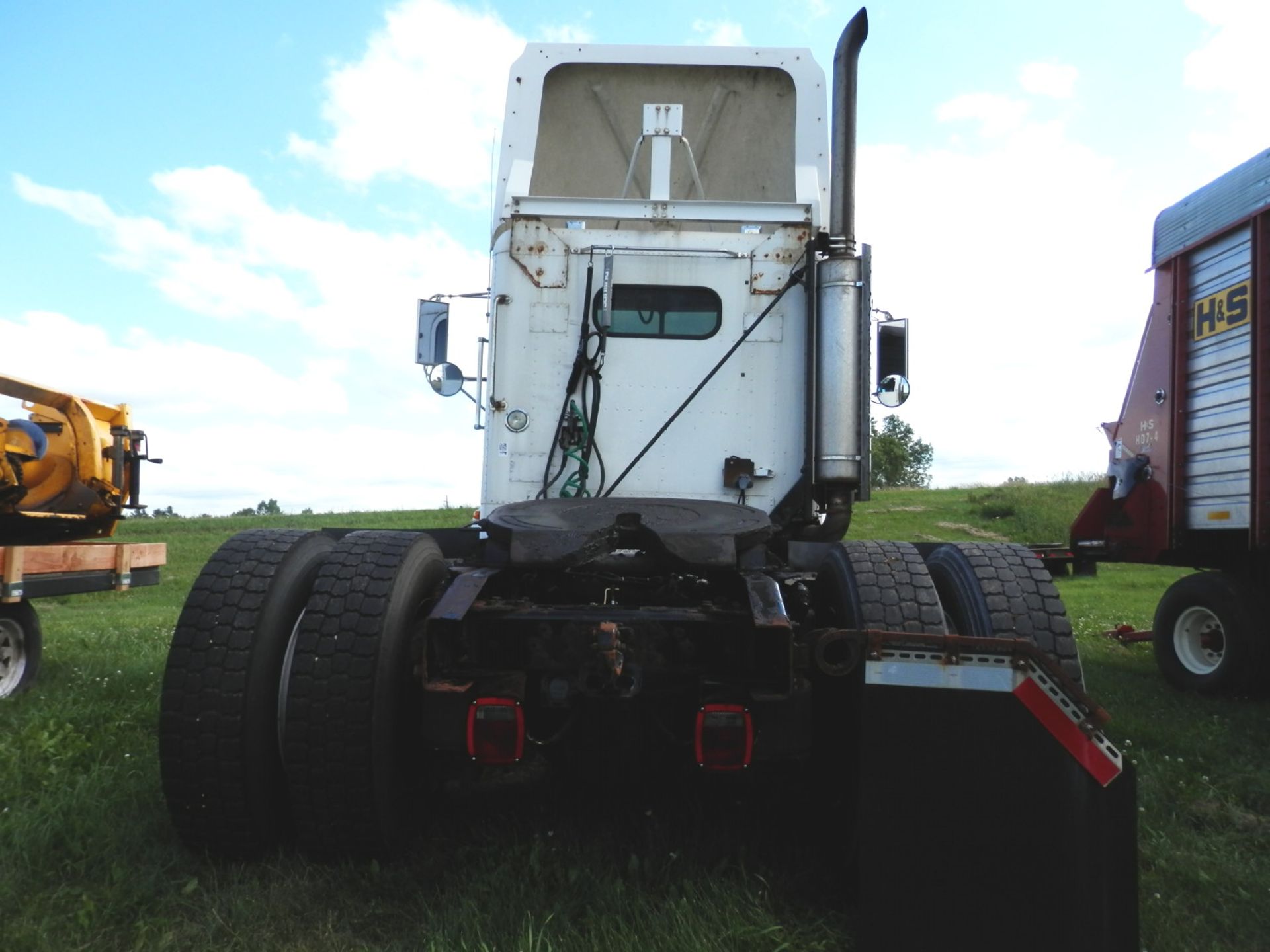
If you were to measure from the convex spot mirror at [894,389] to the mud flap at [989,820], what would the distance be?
9.21 feet

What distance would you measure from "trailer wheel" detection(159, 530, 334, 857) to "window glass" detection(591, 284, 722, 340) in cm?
220

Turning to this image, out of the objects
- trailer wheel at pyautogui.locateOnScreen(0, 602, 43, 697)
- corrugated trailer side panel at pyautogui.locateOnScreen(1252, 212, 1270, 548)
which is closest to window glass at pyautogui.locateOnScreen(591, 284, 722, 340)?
corrugated trailer side panel at pyautogui.locateOnScreen(1252, 212, 1270, 548)

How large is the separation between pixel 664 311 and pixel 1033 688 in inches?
109

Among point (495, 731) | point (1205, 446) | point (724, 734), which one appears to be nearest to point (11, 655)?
point (495, 731)

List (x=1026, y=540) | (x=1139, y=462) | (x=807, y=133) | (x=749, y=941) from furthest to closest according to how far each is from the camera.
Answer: (x=1026, y=540) < (x=1139, y=462) < (x=807, y=133) < (x=749, y=941)

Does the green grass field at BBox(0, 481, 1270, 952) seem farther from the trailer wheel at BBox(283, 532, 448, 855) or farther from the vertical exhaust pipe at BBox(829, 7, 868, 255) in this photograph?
the vertical exhaust pipe at BBox(829, 7, 868, 255)

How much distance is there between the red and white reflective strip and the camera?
2.40 m

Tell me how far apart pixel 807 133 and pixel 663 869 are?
3.85 meters

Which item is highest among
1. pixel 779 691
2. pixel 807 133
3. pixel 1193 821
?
pixel 807 133

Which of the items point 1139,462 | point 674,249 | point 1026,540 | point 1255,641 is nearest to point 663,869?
point 674,249

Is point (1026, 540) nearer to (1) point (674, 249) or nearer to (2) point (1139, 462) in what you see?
(2) point (1139, 462)

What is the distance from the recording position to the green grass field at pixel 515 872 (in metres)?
2.69

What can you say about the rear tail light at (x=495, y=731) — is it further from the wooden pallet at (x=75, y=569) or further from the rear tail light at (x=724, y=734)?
→ the wooden pallet at (x=75, y=569)

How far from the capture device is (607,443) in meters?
4.64
